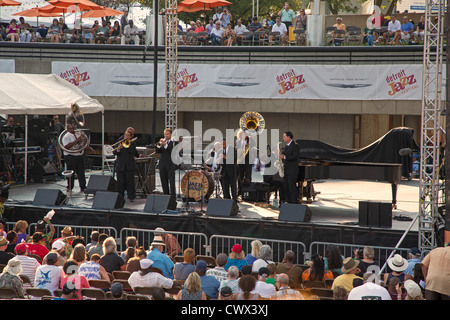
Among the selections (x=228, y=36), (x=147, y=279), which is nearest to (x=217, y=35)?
(x=228, y=36)

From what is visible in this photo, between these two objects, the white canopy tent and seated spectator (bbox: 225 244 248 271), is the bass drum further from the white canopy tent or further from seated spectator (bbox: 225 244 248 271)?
seated spectator (bbox: 225 244 248 271)

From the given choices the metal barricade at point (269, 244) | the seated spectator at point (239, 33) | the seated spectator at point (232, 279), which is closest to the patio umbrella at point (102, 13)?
the seated spectator at point (239, 33)

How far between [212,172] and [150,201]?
215 centimetres

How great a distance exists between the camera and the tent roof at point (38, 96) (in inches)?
711

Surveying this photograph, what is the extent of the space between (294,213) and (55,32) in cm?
1779

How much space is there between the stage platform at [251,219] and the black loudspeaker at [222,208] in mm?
167

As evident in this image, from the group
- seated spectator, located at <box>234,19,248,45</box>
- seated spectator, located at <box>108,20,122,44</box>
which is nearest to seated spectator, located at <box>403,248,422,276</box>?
seated spectator, located at <box>234,19,248,45</box>

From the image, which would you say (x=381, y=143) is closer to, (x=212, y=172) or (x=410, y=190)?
(x=410, y=190)

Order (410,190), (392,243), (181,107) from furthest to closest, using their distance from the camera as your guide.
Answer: (181,107) < (410,190) < (392,243)

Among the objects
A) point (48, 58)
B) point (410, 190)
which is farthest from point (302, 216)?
point (48, 58)

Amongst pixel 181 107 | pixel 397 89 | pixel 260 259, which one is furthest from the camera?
pixel 181 107

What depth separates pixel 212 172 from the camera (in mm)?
16562

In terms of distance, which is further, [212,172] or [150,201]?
[212,172]

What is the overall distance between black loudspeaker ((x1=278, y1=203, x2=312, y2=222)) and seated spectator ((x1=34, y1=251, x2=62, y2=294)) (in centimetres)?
612
